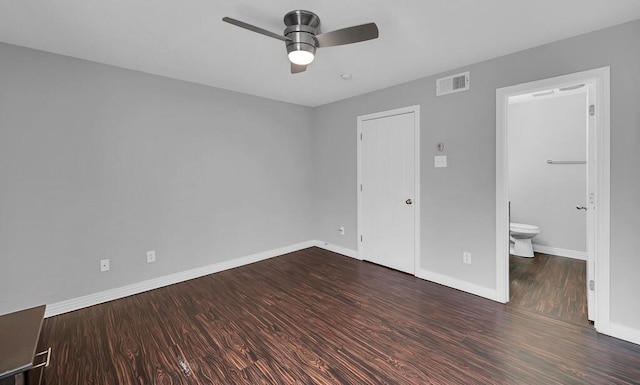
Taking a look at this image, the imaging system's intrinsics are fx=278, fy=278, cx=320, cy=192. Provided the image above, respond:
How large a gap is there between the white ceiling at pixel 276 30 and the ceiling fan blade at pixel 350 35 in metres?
0.16

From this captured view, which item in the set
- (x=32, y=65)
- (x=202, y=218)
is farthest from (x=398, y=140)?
(x=32, y=65)

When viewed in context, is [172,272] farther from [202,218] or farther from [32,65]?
[32,65]

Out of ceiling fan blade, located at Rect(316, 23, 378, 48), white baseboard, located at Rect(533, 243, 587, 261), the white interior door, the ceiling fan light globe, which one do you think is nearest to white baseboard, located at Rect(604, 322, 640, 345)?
the white interior door

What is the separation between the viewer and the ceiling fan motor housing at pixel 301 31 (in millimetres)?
1983

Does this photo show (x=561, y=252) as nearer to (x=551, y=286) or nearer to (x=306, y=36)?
(x=551, y=286)

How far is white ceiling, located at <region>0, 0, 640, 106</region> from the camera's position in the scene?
1.90 meters

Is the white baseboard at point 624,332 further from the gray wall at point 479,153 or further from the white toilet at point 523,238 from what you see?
the white toilet at point 523,238

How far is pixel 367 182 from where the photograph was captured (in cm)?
411

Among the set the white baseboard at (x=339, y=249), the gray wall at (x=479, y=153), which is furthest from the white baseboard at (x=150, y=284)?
the gray wall at (x=479, y=153)

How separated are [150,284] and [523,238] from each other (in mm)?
5102

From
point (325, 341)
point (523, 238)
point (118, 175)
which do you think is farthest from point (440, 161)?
point (118, 175)

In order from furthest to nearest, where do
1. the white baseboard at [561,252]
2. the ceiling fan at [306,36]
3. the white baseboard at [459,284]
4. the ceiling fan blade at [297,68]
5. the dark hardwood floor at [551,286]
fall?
the white baseboard at [561,252]
the white baseboard at [459,284]
the dark hardwood floor at [551,286]
the ceiling fan blade at [297,68]
the ceiling fan at [306,36]

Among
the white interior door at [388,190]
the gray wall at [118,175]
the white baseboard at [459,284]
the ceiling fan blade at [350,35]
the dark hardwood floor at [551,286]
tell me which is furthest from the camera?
the white interior door at [388,190]

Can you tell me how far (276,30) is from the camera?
2244 millimetres
